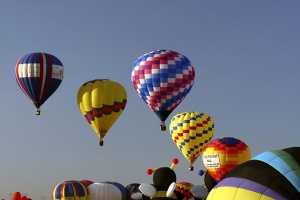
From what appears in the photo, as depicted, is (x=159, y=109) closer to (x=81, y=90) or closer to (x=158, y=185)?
(x=81, y=90)

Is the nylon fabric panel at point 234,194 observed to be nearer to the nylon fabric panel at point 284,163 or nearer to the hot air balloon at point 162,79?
the nylon fabric panel at point 284,163

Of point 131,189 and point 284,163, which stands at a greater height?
point 284,163

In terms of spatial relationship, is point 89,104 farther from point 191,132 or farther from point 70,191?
point 70,191

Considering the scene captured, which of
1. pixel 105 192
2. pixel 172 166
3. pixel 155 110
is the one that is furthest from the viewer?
pixel 155 110

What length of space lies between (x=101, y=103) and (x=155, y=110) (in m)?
2.93

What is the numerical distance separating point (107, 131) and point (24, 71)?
5.31 metres

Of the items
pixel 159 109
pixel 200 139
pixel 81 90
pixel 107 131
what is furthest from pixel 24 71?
pixel 200 139

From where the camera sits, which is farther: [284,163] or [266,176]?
[284,163]

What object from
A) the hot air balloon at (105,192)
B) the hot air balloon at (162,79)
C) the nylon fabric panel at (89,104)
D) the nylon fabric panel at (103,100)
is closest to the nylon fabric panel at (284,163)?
the hot air balloon at (105,192)

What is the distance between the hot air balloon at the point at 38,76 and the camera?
2569cm

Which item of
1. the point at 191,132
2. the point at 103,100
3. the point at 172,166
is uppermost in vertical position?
the point at 103,100

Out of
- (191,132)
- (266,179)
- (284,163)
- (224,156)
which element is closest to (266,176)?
(266,179)

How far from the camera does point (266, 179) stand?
8.01m

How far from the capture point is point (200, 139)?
27.7m
